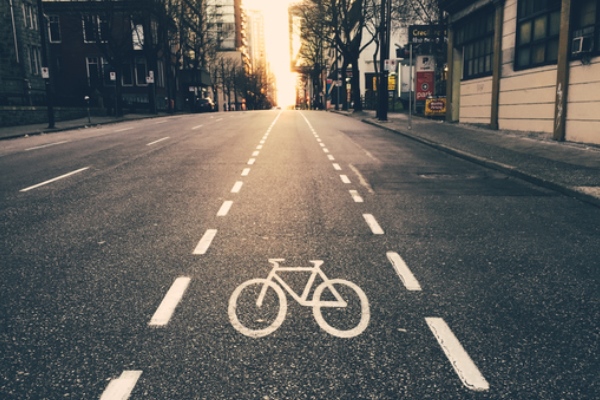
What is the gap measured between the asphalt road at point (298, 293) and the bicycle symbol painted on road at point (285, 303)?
0.02m

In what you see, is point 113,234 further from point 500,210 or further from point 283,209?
point 500,210

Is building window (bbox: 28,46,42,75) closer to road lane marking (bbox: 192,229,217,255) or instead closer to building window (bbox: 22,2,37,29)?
building window (bbox: 22,2,37,29)

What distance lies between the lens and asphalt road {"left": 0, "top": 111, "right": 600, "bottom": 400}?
128 inches

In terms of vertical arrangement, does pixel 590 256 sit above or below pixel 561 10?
below

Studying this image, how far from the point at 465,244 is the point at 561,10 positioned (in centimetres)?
1313

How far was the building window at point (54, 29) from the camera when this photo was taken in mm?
66000

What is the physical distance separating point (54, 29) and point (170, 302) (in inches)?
2808

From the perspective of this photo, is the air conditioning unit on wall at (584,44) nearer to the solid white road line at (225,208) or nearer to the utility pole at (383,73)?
the solid white road line at (225,208)

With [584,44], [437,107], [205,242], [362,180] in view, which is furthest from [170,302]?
[437,107]

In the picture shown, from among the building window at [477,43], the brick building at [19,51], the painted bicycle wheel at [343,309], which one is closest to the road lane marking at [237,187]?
the painted bicycle wheel at [343,309]

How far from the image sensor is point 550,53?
17.7 m

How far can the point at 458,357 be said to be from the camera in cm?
351

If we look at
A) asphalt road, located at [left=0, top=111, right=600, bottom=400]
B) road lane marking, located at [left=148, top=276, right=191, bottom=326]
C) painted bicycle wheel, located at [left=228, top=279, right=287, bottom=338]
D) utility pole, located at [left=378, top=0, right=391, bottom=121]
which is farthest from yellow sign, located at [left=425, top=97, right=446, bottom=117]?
road lane marking, located at [left=148, top=276, right=191, bottom=326]

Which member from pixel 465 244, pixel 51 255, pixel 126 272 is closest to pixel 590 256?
pixel 465 244
